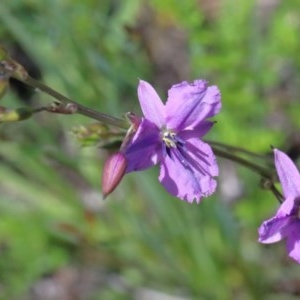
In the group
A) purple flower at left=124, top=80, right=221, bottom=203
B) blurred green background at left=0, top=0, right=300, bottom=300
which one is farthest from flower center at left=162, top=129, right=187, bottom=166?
blurred green background at left=0, top=0, right=300, bottom=300

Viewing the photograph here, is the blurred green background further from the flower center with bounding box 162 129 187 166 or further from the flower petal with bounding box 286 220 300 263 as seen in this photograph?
the flower petal with bounding box 286 220 300 263

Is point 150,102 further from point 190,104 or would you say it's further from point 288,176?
point 288,176

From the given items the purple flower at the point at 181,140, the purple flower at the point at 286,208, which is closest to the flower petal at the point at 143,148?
the purple flower at the point at 181,140

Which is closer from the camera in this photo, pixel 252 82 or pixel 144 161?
pixel 144 161

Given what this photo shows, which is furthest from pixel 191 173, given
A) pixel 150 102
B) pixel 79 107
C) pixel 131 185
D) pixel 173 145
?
pixel 131 185

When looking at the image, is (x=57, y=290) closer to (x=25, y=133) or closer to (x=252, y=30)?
(x=25, y=133)

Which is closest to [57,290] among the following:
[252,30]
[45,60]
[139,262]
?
[139,262]
